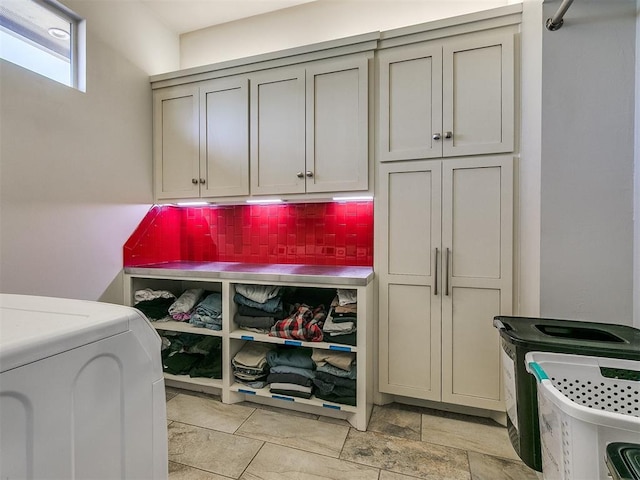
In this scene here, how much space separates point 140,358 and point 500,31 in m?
2.29

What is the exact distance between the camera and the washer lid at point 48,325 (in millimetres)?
517

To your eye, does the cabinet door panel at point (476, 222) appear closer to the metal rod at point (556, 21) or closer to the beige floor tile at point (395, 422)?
the metal rod at point (556, 21)

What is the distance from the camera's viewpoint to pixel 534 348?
115 cm

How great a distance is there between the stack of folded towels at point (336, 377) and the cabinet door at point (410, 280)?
25 cm

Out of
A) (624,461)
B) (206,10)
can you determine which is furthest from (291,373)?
(206,10)

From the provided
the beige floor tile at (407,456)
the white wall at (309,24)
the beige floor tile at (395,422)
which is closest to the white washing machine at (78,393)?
the beige floor tile at (407,456)

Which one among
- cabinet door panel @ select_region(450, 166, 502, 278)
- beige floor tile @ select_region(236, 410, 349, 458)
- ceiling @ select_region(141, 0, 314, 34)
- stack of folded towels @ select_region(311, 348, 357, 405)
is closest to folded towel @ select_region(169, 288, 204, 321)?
beige floor tile @ select_region(236, 410, 349, 458)

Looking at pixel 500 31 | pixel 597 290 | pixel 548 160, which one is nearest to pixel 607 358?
pixel 597 290

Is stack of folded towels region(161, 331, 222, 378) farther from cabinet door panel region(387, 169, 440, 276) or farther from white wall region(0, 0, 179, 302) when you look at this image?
cabinet door panel region(387, 169, 440, 276)

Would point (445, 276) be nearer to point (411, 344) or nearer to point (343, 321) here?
point (411, 344)

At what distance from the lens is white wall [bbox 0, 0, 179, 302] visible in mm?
1584

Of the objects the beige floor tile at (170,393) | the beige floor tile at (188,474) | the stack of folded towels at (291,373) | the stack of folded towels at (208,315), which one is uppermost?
the stack of folded towels at (208,315)

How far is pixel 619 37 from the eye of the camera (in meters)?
1.37

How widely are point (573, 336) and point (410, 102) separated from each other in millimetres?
1482
